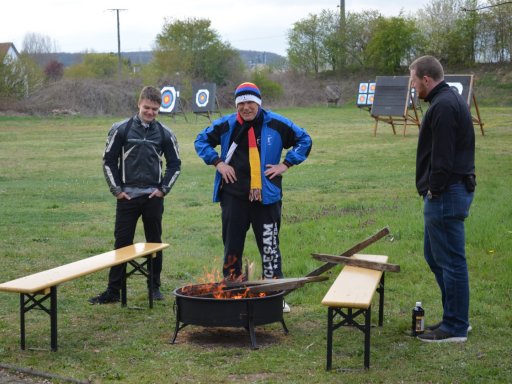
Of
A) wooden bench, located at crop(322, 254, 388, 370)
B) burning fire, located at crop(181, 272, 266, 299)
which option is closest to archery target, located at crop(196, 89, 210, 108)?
wooden bench, located at crop(322, 254, 388, 370)

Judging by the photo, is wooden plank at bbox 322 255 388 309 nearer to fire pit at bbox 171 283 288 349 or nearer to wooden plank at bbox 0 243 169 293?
fire pit at bbox 171 283 288 349

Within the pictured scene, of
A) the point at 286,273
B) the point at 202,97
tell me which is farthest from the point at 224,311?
the point at 202,97

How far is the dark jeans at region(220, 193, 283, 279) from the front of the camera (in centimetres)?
713

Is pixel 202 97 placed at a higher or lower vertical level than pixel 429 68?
lower

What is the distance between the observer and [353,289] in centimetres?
606

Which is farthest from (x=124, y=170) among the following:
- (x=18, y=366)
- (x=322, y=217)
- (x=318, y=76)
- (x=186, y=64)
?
(x=318, y=76)

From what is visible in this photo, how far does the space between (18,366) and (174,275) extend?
3.45 meters

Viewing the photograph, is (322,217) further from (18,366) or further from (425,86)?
(18,366)

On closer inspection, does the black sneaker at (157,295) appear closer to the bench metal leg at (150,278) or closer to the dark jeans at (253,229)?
the bench metal leg at (150,278)

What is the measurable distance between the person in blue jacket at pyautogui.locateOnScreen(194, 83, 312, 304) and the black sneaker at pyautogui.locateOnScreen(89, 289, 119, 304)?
1.26 metres

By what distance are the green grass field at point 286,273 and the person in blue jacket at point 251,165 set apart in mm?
736

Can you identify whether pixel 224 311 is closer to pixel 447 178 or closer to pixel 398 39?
pixel 447 178

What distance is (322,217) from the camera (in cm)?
1255

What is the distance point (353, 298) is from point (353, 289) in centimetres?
32
